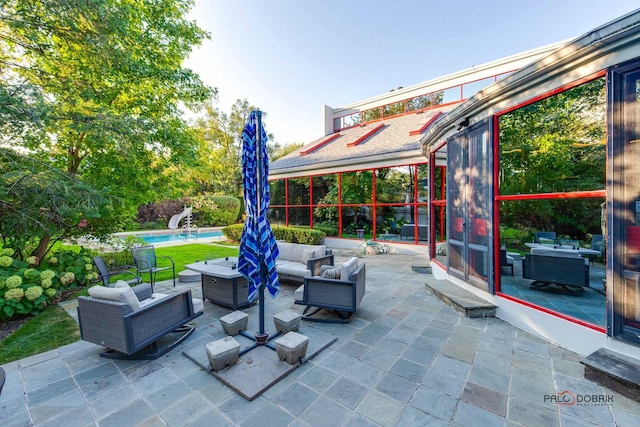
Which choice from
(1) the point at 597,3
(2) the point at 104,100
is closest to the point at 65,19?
(2) the point at 104,100

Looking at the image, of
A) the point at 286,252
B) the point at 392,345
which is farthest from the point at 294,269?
the point at 392,345

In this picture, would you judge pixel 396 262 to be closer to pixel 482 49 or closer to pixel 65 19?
pixel 65 19

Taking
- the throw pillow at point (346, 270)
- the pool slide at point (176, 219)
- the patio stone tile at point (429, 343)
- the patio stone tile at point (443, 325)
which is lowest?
the patio stone tile at point (443, 325)

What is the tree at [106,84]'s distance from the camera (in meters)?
4.27

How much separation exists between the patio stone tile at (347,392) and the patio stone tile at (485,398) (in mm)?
919

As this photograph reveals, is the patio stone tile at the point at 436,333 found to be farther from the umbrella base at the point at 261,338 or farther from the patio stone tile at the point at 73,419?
the patio stone tile at the point at 73,419

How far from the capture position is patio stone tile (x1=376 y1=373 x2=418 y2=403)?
2356mm

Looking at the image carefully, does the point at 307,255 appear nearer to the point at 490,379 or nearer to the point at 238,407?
the point at 238,407

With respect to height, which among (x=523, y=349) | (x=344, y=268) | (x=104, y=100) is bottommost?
(x=523, y=349)

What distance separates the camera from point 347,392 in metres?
2.42

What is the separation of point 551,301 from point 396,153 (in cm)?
651

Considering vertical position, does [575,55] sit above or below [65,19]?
below

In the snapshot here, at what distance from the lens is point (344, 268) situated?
13.4 feet

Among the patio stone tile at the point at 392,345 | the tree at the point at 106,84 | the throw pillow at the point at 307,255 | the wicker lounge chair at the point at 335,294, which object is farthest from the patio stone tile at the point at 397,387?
the tree at the point at 106,84
